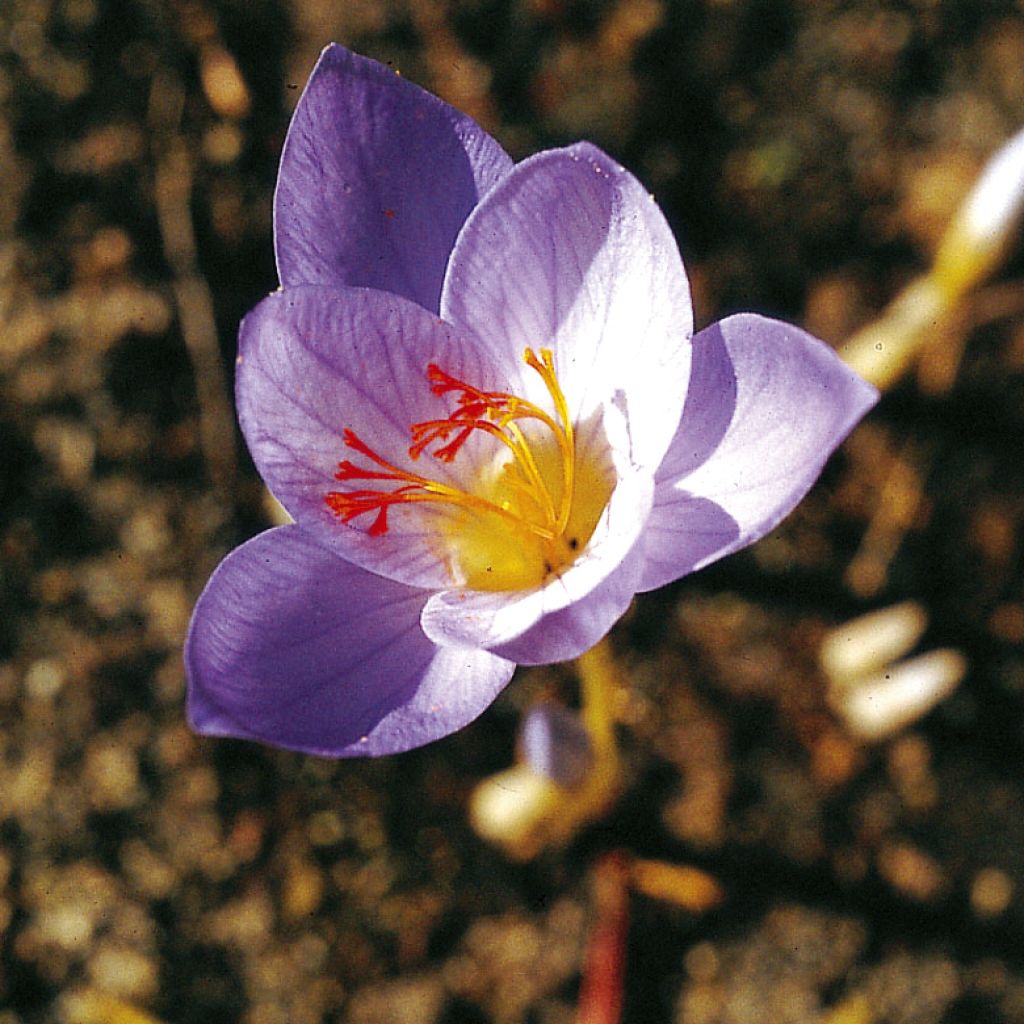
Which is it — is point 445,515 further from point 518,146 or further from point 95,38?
point 95,38

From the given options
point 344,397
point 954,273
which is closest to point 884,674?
point 954,273

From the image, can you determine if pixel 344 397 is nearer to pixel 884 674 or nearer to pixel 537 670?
pixel 537 670

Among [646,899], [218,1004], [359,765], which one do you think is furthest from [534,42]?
[218,1004]

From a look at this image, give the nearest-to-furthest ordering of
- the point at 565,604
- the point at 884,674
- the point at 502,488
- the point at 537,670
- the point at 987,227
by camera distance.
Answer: the point at 565,604 < the point at 502,488 < the point at 987,227 < the point at 884,674 < the point at 537,670

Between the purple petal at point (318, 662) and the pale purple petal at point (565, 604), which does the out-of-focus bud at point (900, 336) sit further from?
the purple petal at point (318, 662)

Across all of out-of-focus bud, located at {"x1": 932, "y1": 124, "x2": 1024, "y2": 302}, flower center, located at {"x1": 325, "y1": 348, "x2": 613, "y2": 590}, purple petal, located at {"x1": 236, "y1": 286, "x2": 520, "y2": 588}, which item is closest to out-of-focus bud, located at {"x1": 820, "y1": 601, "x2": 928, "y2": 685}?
out-of-focus bud, located at {"x1": 932, "y1": 124, "x2": 1024, "y2": 302}

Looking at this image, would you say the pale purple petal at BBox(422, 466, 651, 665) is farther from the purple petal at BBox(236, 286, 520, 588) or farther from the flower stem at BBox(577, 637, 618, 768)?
the flower stem at BBox(577, 637, 618, 768)

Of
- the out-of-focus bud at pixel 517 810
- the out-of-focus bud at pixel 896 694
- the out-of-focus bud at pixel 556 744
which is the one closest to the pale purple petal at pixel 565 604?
the out-of-focus bud at pixel 556 744
